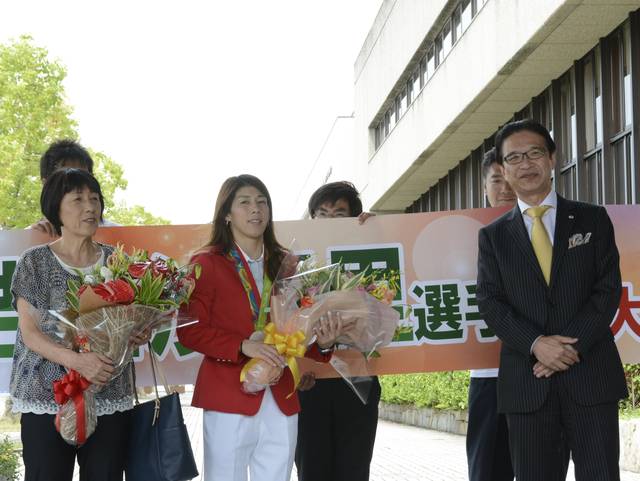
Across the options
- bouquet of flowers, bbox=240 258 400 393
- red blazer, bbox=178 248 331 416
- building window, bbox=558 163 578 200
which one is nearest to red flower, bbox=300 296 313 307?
bouquet of flowers, bbox=240 258 400 393

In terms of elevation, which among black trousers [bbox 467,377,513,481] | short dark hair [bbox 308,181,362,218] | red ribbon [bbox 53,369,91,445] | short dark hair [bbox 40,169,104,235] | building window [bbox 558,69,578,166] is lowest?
black trousers [bbox 467,377,513,481]

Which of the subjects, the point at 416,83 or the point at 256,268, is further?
the point at 416,83

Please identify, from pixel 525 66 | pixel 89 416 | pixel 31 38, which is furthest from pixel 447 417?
pixel 31 38

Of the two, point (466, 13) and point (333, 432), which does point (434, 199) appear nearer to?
point (466, 13)

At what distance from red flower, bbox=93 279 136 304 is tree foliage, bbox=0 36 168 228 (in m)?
16.8

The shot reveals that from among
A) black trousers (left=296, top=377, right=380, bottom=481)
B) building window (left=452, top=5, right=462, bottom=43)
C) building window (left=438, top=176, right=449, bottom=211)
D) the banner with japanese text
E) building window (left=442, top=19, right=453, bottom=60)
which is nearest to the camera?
black trousers (left=296, top=377, right=380, bottom=481)

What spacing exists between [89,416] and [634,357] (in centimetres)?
365

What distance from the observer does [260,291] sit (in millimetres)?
4164

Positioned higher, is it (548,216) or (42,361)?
(548,216)

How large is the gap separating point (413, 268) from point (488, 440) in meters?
1.30

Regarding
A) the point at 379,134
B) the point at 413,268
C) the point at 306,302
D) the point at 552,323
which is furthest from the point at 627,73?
the point at 379,134

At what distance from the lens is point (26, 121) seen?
67.1 ft

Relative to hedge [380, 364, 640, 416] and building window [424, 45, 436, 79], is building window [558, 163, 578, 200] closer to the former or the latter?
hedge [380, 364, 640, 416]

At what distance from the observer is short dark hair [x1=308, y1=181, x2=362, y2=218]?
5.29m
